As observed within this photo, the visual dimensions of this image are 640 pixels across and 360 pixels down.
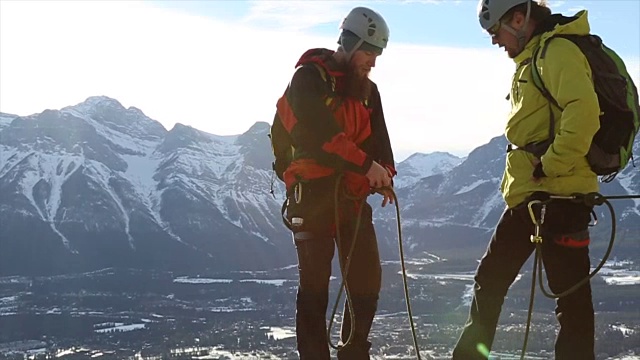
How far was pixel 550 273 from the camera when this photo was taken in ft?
17.1

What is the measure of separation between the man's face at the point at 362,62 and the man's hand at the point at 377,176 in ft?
2.33

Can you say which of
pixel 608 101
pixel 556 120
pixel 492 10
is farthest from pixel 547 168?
pixel 492 10

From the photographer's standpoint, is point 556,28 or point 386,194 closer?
point 556,28

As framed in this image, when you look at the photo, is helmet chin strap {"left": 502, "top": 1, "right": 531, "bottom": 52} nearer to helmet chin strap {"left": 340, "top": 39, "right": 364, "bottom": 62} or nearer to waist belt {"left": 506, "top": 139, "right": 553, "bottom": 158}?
waist belt {"left": 506, "top": 139, "right": 553, "bottom": 158}

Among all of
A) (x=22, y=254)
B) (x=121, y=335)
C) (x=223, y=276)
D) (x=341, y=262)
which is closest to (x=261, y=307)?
(x=121, y=335)

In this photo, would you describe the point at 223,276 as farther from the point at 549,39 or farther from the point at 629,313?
the point at 549,39

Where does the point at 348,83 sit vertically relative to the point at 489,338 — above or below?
above

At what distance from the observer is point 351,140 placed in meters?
5.52

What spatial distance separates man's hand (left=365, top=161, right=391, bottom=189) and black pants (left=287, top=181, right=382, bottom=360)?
263 millimetres

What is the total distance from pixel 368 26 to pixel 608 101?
177cm

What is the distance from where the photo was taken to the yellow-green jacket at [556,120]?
15.2 feet

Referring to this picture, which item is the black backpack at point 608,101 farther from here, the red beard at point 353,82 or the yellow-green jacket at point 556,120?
the red beard at point 353,82

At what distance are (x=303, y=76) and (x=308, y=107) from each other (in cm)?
25

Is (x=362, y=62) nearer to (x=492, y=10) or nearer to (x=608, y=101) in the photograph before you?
(x=492, y=10)
